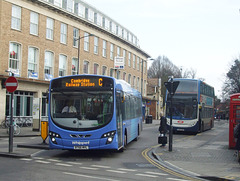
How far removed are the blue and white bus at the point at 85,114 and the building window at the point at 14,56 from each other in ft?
66.1

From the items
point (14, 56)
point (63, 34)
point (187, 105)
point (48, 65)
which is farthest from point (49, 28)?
point (187, 105)

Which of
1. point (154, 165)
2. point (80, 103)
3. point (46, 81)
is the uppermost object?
point (46, 81)

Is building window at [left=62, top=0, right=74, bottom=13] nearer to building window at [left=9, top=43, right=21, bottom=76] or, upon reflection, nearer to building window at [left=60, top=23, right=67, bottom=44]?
building window at [left=60, top=23, right=67, bottom=44]

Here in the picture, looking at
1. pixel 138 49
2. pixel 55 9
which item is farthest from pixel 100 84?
pixel 138 49

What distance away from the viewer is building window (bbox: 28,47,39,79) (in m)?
34.4

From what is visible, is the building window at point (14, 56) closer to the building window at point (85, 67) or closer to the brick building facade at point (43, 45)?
the brick building facade at point (43, 45)

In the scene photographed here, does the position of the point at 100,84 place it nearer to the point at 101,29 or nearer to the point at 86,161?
the point at 86,161

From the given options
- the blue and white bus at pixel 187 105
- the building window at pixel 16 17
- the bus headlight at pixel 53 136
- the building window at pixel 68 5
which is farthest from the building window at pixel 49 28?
the bus headlight at pixel 53 136

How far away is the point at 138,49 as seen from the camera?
62.9 meters

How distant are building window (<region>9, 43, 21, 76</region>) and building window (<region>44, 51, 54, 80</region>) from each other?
4.00m

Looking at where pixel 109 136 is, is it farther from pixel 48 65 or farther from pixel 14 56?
pixel 48 65

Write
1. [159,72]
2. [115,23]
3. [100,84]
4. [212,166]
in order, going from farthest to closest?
1. [159,72]
2. [115,23]
3. [100,84]
4. [212,166]

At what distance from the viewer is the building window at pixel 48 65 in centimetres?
3662

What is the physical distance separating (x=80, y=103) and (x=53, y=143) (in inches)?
65.1
